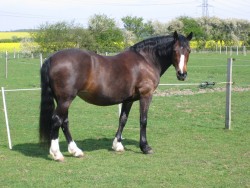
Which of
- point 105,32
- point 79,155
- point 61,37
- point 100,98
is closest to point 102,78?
point 100,98

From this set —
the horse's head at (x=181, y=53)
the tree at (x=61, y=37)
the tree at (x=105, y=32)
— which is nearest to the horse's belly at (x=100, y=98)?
the horse's head at (x=181, y=53)

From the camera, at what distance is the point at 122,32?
6084 cm

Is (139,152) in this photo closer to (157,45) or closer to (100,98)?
(100,98)

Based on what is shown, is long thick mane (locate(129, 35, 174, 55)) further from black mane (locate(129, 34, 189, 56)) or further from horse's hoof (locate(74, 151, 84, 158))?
horse's hoof (locate(74, 151, 84, 158))

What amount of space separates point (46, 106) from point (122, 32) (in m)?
54.8

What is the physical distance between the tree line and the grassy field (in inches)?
1232

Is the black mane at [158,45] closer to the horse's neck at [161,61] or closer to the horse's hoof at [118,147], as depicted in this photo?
the horse's neck at [161,61]

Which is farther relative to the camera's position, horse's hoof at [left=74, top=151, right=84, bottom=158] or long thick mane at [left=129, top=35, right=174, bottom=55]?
long thick mane at [left=129, top=35, right=174, bottom=55]

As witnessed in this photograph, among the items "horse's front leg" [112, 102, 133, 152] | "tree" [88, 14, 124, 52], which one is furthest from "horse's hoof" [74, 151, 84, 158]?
"tree" [88, 14, 124, 52]

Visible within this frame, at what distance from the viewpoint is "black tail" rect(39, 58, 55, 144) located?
22.2 feet

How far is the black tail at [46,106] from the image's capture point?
22.2 ft

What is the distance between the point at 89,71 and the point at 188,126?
12.9ft

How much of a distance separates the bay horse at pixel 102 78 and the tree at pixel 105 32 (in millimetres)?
43736

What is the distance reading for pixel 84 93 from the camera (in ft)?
22.9
